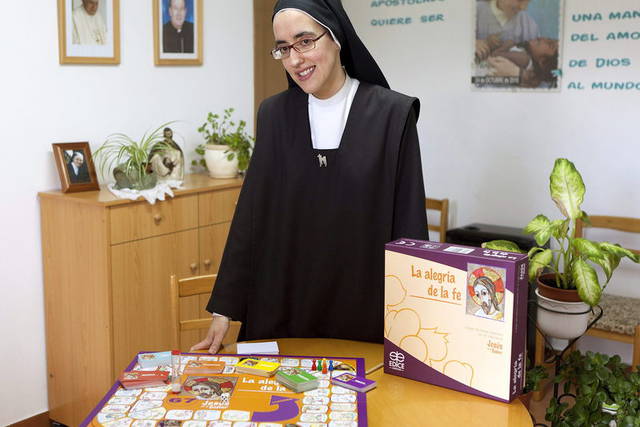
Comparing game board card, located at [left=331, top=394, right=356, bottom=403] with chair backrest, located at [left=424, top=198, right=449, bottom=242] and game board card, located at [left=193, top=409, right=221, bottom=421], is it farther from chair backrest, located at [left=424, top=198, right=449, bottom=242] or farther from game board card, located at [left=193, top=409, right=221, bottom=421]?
chair backrest, located at [left=424, top=198, right=449, bottom=242]

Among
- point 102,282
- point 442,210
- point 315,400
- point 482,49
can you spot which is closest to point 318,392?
point 315,400

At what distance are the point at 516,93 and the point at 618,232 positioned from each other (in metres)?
1.04

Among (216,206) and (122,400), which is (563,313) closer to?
(122,400)

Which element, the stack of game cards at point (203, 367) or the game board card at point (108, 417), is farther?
the stack of game cards at point (203, 367)

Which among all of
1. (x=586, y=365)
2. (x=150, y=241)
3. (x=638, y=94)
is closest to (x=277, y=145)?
(x=586, y=365)

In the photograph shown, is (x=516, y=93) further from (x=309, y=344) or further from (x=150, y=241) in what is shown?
(x=309, y=344)

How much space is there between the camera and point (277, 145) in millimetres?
2232

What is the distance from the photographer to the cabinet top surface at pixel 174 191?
330 cm

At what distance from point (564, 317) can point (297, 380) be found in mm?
934

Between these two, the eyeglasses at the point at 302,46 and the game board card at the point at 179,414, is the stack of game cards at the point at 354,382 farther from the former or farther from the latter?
the eyeglasses at the point at 302,46

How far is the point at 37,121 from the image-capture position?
3.38 metres

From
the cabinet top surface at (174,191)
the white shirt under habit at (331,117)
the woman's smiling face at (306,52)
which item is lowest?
the cabinet top surface at (174,191)

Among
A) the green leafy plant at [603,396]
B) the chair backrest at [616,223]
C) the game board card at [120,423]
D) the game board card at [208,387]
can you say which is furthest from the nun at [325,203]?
the chair backrest at [616,223]

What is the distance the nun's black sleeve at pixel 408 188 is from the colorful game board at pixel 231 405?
49cm
